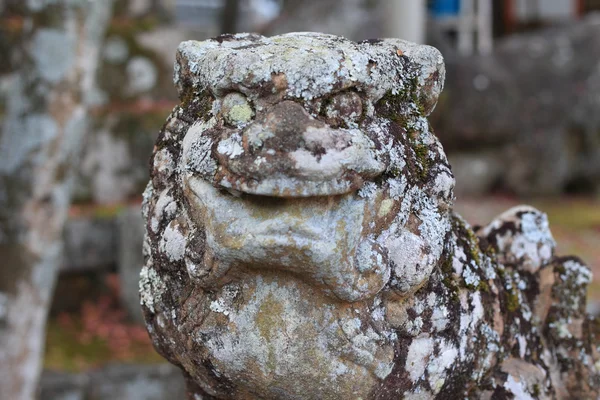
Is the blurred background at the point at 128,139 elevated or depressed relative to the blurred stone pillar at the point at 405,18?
depressed

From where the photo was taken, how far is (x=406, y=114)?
1.13 meters

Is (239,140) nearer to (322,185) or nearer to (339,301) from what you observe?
(322,185)

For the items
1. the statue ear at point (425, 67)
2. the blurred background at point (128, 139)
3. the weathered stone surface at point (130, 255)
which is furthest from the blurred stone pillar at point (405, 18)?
the statue ear at point (425, 67)

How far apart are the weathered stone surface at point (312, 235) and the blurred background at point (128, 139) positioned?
1.45 m

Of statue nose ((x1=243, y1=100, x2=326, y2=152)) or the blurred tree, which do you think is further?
the blurred tree

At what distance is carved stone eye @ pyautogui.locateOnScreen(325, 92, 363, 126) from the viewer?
40.2 inches

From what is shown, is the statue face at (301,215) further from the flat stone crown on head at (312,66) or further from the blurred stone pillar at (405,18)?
the blurred stone pillar at (405,18)

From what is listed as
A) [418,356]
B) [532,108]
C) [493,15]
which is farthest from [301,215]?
[493,15]

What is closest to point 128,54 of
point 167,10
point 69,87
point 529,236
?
point 167,10

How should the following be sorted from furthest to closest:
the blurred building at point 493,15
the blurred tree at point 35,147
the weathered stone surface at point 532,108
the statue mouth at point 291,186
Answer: the blurred building at point 493,15 < the weathered stone surface at point 532,108 < the blurred tree at point 35,147 < the statue mouth at point 291,186

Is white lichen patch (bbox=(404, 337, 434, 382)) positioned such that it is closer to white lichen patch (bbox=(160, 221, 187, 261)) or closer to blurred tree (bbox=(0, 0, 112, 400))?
white lichen patch (bbox=(160, 221, 187, 261))

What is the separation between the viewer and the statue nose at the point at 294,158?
950mm

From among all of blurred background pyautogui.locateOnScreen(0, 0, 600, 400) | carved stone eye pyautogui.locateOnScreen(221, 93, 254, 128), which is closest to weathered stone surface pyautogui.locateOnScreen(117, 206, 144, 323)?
blurred background pyautogui.locateOnScreen(0, 0, 600, 400)

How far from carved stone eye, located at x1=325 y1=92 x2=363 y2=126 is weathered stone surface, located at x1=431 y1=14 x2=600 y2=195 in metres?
5.56
